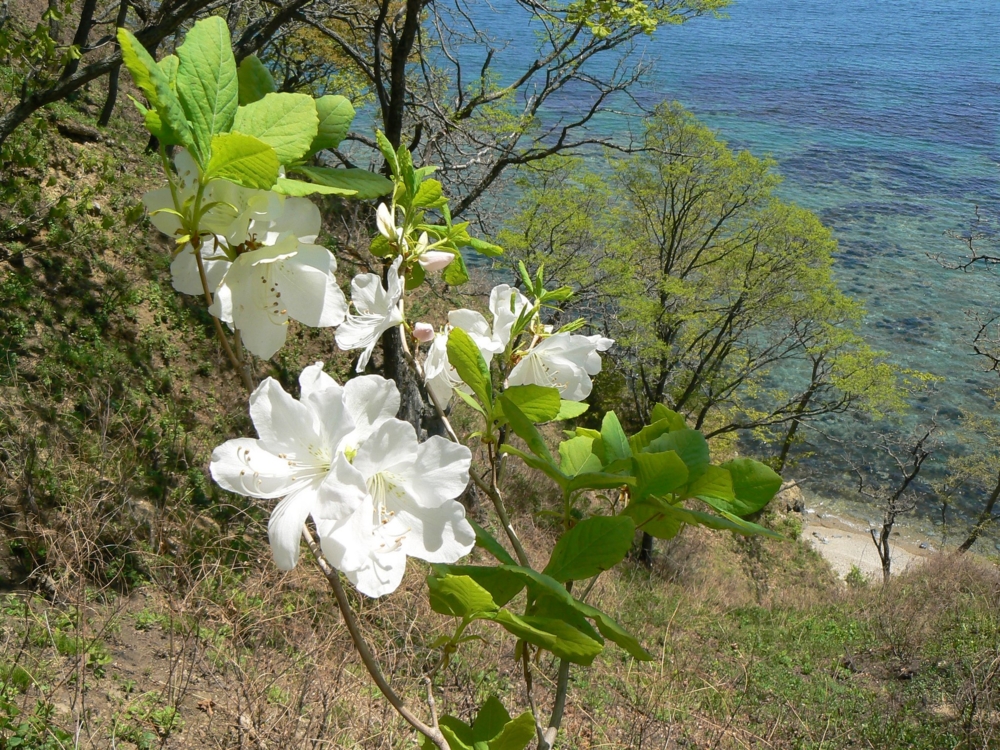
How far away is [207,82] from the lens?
42 cm

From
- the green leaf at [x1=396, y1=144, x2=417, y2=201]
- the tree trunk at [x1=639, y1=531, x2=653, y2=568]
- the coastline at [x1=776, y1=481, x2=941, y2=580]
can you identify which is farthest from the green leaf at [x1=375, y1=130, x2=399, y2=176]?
the coastline at [x1=776, y1=481, x2=941, y2=580]

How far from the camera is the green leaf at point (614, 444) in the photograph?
0.59 metres

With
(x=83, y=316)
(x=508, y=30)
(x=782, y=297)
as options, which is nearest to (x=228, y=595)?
(x=83, y=316)

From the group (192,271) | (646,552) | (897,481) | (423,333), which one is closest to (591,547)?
(423,333)

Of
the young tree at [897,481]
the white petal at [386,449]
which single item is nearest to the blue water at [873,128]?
the young tree at [897,481]

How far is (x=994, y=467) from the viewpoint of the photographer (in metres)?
14.2

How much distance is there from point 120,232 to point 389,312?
5.24m

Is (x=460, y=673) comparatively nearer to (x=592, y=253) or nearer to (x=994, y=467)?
(x=592, y=253)

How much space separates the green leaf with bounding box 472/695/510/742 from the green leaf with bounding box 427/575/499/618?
14 centimetres

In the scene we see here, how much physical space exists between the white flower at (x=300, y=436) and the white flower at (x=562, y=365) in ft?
0.78

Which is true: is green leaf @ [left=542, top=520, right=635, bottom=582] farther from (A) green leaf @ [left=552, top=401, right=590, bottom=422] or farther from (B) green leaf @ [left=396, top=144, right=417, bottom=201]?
(B) green leaf @ [left=396, top=144, right=417, bottom=201]

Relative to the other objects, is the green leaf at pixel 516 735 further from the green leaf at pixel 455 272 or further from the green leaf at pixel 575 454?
the green leaf at pixel 455 272

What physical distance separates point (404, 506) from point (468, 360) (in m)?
0.13

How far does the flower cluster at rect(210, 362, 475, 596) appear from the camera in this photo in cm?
42
